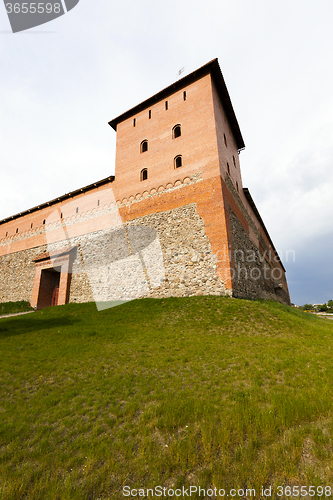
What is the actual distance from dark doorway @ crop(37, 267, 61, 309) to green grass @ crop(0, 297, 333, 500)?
11.8m

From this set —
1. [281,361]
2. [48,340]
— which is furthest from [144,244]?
[281,361]

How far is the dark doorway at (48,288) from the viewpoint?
20109mm

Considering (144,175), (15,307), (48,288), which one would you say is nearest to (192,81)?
(144,175)

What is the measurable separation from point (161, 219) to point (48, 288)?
41.2ft

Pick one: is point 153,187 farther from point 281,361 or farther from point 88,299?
point 281,361

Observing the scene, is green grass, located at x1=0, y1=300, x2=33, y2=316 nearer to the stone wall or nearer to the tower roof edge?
the stone wall

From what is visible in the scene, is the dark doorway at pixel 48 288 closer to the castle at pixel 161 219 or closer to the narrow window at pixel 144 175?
the castle at pixel 161 219

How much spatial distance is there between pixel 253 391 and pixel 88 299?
46.8 feet

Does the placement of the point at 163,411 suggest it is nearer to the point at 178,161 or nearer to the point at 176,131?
the point at 178,161

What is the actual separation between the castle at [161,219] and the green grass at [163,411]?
5450 mm

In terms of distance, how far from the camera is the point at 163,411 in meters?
4.65

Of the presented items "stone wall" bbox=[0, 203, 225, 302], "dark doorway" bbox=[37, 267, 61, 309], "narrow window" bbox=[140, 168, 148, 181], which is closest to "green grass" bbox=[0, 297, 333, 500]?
"stone wall" bbox=[0, 203, 225, 302]

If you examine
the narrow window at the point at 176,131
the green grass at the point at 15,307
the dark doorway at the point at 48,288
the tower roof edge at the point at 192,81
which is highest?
the tower roof edge at the point at 192,81

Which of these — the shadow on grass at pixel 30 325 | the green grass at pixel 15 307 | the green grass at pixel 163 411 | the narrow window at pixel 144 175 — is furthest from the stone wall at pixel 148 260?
the green grass at pixel 15 307
